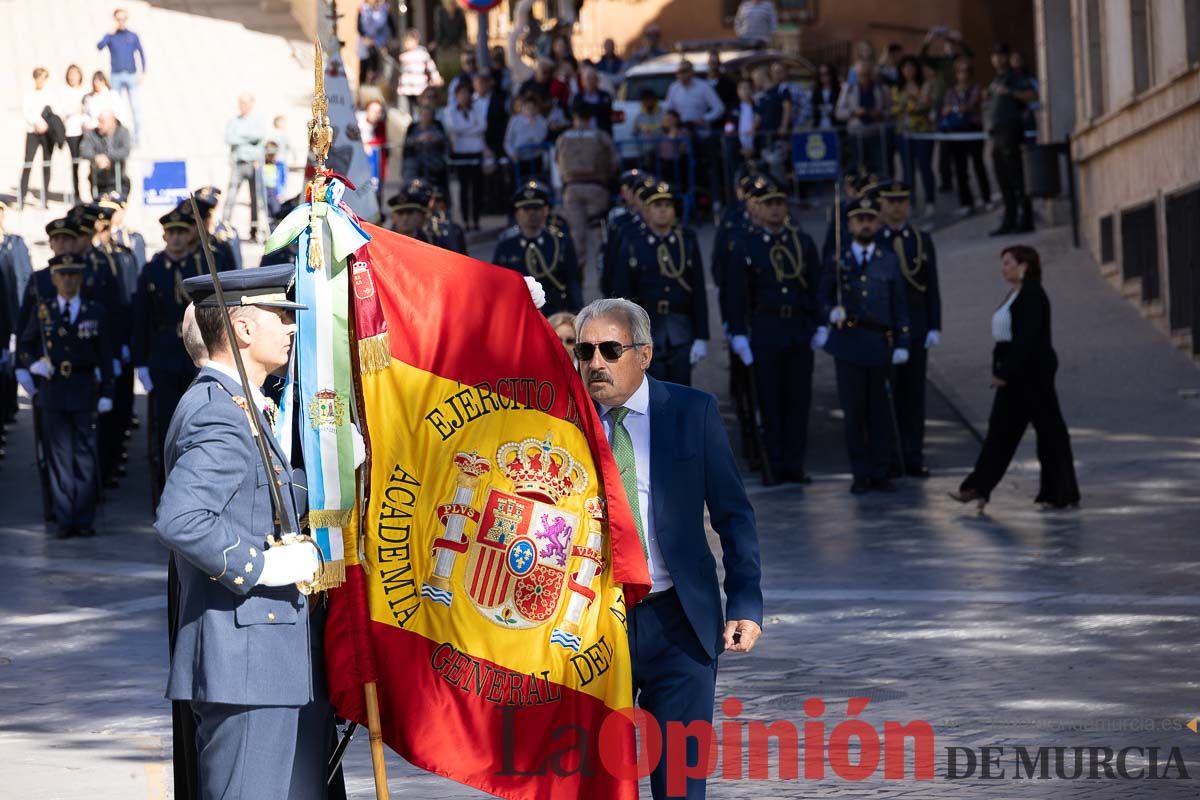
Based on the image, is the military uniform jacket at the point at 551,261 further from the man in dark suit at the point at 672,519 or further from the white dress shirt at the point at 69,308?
the man in dark suit at the point at 672,519

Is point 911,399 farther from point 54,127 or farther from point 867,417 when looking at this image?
point 54,127

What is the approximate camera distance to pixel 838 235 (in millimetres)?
15055

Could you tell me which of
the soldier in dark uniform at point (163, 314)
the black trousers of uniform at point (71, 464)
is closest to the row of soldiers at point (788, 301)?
the soldier in dark uniform at point (163, 314)

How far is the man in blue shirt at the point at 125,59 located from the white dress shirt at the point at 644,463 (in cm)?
2312

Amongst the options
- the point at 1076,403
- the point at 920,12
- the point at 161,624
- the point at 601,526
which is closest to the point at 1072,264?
the point at 1076,403

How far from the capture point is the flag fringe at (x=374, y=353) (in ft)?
18.7

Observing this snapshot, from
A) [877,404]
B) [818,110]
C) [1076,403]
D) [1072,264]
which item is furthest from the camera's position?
[818,110]

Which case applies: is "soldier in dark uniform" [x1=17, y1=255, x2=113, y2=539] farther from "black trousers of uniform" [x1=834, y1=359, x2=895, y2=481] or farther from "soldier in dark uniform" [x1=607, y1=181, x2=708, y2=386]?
"black trousers of uniform" [x1=834, y1=359, x2=895, y2=481]

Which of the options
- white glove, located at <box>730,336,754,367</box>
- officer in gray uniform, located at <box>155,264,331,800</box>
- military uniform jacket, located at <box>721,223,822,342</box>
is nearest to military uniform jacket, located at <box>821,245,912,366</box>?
military uniform jacket, located at <box>721,223,822,342</box>

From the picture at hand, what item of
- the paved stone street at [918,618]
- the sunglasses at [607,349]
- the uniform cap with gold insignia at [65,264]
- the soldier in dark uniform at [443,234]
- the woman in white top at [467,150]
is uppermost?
the woman in white top at [467,150]

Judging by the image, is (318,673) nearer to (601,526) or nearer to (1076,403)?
(601,526)

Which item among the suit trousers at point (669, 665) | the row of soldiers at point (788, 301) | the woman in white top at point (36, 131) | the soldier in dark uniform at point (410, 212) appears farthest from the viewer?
the woman in white top at point (36, 131)

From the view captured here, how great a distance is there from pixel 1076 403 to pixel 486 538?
1227cm

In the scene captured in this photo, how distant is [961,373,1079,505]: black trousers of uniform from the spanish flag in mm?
7696
